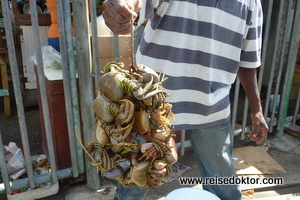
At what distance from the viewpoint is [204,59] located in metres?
1.62

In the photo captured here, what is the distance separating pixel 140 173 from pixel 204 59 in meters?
0.76

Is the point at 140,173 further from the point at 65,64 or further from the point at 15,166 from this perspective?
the point at 15,166

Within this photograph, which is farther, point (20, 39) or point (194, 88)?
point (20, 39)

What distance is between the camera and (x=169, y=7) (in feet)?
5.00

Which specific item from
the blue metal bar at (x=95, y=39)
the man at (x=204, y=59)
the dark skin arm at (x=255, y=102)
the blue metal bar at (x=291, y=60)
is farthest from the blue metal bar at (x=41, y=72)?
the blue metal bar at (x=291, y=60)

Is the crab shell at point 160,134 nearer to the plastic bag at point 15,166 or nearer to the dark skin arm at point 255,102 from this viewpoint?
the dark skin arm at point 255,102

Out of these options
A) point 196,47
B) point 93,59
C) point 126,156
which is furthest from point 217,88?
point 93,59

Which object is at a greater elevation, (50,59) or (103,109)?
(103,109)

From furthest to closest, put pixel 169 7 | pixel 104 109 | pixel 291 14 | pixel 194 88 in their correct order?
pixel 291 14 < pixel 194 88 < pixel 169 7 < pixel 104 109

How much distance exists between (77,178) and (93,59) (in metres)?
1.21

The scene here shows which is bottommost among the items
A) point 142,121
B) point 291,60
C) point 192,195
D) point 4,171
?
point 4,171

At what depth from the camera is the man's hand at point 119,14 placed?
107cm

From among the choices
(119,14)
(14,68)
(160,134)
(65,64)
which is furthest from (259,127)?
(14,68)

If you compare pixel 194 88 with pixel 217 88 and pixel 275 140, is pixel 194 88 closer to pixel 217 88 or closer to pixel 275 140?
pixel 217 88
